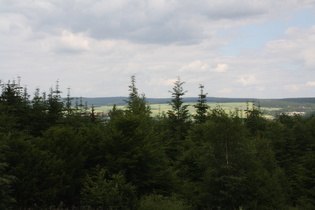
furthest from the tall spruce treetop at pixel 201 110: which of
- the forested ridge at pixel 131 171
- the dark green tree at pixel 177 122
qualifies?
the forested ridge at pixel 131 171

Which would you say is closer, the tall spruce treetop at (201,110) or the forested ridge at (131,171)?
the forested ridge at (131,171)

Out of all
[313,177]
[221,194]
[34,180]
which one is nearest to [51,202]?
[34,180]

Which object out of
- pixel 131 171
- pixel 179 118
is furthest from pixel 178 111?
pixel 131 171

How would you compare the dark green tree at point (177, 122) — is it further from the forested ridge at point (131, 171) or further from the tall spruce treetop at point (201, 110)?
the forested ridge at point (131, 171)

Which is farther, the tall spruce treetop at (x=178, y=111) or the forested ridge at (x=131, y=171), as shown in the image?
the tall spruce treetop at (x=178, y=111)

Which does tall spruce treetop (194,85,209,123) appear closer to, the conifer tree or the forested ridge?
the conifer tree

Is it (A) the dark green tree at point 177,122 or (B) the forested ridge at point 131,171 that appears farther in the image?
(A) the dark green tree at point 177,122

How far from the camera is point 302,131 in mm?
52250

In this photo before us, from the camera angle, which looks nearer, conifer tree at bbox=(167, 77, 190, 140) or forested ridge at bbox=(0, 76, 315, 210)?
forested ridge at bbox=(0, 76, 315, 210)

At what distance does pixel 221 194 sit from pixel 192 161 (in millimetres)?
8248

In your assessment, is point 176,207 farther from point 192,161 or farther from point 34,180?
point 192,161

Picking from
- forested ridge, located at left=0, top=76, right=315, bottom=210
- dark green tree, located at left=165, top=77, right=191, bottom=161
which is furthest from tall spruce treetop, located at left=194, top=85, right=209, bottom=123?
forested ridge, located at left=0, top=76, right=315, bottom=210

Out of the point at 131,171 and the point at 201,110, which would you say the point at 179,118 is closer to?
the point at 201,110

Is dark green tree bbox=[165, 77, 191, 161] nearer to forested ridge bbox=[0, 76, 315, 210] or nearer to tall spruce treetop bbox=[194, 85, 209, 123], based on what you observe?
tall spruce treetop bbox=[194, 85, 209, 123]
